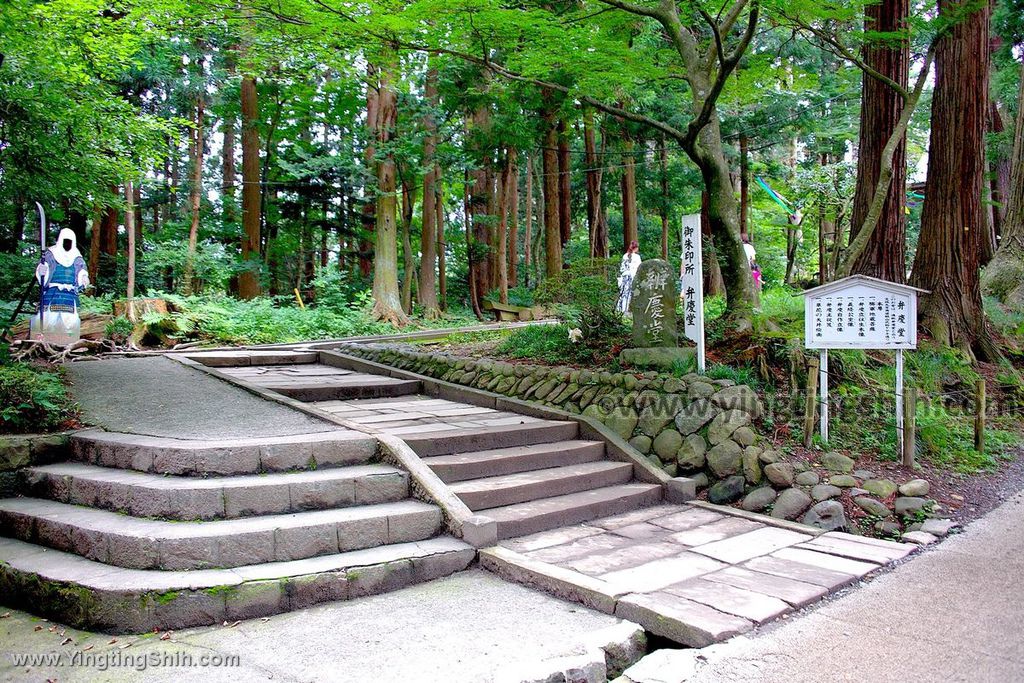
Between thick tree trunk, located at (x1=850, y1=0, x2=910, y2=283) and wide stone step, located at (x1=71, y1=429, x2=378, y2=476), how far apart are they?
7350mm

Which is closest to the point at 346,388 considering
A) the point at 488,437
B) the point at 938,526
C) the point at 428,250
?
the point at 488,437

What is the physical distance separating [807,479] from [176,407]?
596 cm

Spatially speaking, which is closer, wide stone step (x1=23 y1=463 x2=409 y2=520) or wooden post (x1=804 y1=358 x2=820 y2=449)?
wide stone step (x1=23 y1=463 x2=409 y2=520)

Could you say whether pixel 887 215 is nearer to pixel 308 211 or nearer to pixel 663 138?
pixel 663 138

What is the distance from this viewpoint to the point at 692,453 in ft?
21.2

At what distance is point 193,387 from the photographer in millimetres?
7324

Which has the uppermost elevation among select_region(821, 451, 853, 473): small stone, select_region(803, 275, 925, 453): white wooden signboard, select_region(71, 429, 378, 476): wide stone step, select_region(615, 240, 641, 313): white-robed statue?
select_region(615, 240, 641, 313): white-robed statue

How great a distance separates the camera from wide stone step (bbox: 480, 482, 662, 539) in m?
5.07

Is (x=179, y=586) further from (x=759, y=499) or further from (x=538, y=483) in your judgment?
(x=759, y=499)

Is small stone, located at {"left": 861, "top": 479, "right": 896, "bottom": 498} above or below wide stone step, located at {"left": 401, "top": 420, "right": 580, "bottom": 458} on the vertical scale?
below

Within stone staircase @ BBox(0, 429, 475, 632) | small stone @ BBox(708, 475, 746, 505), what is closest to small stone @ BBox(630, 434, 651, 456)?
small stone @ BBox(708, 475, 746, 505)

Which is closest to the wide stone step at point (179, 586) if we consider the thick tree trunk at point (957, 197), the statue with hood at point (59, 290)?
the statue with hood at point (59, 290)

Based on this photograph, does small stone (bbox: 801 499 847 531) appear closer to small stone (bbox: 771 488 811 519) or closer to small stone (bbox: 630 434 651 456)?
small stone (bbox: 771 488 811 519)

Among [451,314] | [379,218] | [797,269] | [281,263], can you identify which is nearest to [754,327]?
[379,218]
